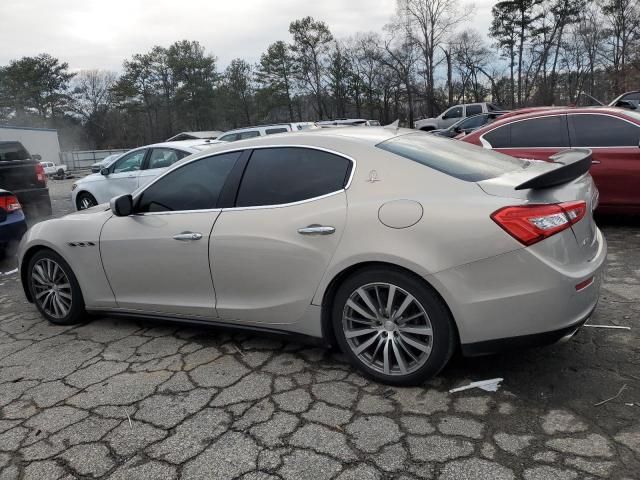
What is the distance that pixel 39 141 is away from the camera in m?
42.8

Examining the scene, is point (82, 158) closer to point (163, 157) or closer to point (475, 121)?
point (475, 121)

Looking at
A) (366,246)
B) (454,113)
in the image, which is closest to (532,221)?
(366,246)

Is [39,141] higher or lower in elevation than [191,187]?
higher

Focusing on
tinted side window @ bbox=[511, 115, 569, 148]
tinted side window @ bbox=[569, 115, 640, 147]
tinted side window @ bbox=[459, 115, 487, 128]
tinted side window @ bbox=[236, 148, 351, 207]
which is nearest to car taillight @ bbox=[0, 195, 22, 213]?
tinted side window @ bbox=[236, 148, 351, 207]

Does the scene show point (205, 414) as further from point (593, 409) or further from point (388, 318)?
point (593, 409)

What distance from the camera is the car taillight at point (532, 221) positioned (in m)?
2.48

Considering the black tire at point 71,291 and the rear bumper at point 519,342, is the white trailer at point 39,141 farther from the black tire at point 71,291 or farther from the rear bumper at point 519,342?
the rear bumper at point 519,342

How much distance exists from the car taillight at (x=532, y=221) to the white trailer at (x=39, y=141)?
137ft

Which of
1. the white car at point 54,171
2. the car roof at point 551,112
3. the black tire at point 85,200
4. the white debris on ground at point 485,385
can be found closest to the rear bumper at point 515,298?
the white debris on ground at point 485,385

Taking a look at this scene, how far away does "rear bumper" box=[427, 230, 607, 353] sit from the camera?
2484 millimetres

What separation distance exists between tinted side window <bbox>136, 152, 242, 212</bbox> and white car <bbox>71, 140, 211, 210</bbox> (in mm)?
4966

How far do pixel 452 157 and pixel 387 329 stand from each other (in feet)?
3.70

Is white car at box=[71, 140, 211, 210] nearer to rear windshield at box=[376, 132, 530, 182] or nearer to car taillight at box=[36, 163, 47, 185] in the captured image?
car taillight at box=[36, 163, 47, 185]

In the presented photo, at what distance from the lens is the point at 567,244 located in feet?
8.41
